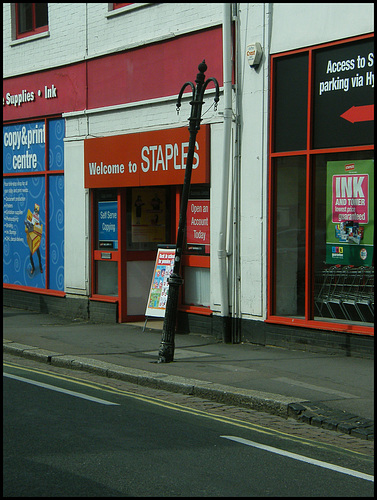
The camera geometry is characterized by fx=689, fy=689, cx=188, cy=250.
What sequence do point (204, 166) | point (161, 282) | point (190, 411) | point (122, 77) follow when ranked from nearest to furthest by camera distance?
point (190, 411) < point (204, 166) < point (161, 282) < point (122, 77)

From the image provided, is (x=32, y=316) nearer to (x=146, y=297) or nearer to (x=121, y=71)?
(x=146, y=297)

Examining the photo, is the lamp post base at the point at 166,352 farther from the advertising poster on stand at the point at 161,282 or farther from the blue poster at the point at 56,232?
the blue poster at the point at 56,232

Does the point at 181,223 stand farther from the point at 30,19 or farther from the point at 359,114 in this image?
the point at 30,19

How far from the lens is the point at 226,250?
12.3m

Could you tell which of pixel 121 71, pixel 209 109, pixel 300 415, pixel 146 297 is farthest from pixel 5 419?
pixel 121 71

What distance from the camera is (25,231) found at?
58.0 feet

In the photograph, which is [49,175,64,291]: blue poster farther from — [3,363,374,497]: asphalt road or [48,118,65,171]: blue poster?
[3,363,374,497]: asphalt road

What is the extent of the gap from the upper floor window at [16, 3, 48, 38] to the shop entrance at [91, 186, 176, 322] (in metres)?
4.69

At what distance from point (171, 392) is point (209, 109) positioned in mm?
5858

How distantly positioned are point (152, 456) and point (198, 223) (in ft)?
25.9

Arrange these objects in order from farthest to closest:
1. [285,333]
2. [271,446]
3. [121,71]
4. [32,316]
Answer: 1. [32,316]
2. [121,71]
3. [285,333]
4. [271,446]

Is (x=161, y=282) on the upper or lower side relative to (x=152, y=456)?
upper

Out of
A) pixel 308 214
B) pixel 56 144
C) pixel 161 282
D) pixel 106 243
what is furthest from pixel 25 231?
pixel 308 214

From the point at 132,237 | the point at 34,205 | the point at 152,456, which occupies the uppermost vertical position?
the point at 34,205
